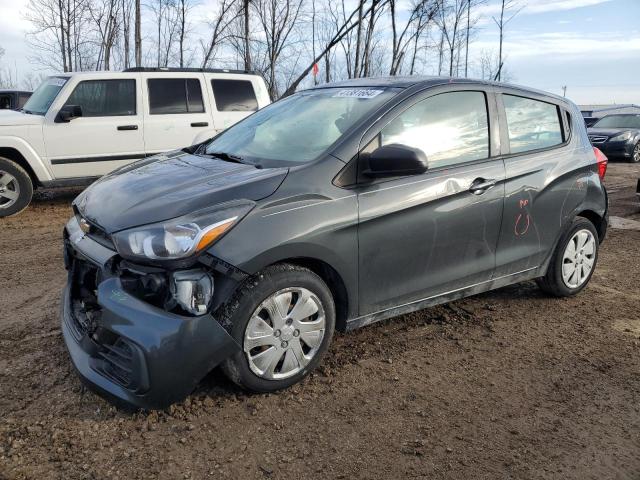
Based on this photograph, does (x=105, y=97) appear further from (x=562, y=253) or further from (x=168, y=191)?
(x=562, y=253)

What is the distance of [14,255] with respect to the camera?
5688mm

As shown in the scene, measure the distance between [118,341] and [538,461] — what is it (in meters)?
2.01

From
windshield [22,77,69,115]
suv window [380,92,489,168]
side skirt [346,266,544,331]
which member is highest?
windshield [22,77,69,115]

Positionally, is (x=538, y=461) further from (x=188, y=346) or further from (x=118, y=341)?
(x=118, y=341)

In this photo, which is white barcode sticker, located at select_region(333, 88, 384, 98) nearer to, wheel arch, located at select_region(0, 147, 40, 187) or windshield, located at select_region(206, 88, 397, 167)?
windshield, located at select_region(206, 88, 397, 167)

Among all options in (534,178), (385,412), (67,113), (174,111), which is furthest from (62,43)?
(385,412)

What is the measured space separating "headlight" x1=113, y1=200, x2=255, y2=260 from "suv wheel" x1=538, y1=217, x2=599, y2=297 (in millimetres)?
2754

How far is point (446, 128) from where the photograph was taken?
362 centimetres

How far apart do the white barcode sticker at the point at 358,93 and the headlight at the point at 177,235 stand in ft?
4.51

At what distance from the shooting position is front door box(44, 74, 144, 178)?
7.55 m

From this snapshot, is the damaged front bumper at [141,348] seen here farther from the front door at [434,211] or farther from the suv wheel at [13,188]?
the suv wheel at [13,188]

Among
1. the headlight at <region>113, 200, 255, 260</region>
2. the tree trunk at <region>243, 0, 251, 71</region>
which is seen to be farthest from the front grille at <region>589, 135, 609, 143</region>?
the headlight at <region>113, 200, 255, 260</region>

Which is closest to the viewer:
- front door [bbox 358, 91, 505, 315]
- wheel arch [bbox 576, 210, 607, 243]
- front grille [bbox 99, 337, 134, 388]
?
front grille [bbox 99, 337, 134, 388]

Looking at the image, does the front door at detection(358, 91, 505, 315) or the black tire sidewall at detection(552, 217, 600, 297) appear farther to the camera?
the black tire sidewall at detection(552, 217, 600, 297)
